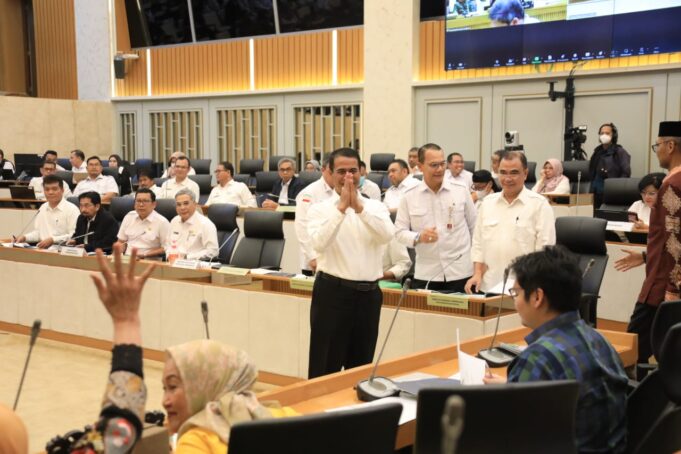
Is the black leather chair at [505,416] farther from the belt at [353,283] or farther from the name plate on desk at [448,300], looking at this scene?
the name plate on desk at [448,300]

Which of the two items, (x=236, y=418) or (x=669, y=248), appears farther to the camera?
(x=669, y=248)

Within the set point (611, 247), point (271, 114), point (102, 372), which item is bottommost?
point (102, 372)

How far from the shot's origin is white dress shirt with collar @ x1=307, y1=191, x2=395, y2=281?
3.67 metres

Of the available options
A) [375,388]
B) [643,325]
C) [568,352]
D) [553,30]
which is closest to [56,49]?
[553,30]

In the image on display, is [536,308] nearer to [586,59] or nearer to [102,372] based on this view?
[102,372]

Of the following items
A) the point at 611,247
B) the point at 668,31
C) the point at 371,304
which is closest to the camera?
the point at 371,304

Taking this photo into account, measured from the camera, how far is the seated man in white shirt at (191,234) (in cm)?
656

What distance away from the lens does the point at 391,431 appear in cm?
161

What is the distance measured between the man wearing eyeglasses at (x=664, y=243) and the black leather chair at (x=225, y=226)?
389cm

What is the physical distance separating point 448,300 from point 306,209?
127 cm

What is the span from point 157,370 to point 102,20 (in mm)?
12889

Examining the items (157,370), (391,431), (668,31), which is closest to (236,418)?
(391,431)

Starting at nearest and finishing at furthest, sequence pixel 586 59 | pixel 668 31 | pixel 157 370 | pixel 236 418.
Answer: pixel 236 418, pixel 157 370, pixel 668 31, pixel 586 59

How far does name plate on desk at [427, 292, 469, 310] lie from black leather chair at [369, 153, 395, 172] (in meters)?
7.82
